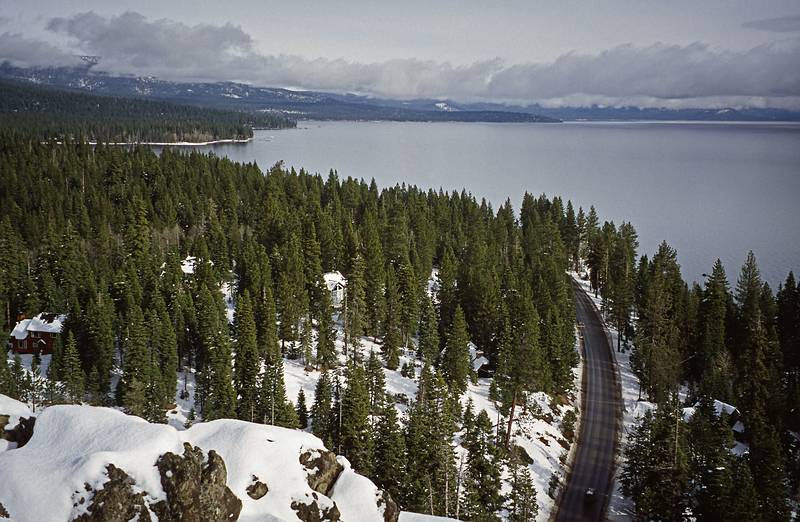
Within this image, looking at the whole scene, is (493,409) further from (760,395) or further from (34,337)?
(34,337)

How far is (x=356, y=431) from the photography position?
40.6 meters

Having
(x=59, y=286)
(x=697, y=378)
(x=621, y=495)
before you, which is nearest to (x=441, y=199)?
(x=697, y=378)

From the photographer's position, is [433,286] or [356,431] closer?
[356,431]

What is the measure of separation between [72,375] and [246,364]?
43.0 feet

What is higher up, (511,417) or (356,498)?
(356,498)

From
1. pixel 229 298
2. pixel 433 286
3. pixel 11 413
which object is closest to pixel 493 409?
pixel 433 286

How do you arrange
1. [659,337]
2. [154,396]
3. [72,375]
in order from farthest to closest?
[659,337] < [72,375] < [154,396]

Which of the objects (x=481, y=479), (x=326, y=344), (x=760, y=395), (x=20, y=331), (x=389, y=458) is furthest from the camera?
(x=20, y=331)

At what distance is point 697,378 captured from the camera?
66375mm

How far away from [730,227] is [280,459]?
13068 cm

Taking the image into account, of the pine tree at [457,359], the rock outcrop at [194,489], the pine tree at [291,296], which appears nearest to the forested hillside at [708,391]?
the pine tree at [457,359]

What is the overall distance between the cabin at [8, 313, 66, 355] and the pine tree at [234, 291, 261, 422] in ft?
61.5

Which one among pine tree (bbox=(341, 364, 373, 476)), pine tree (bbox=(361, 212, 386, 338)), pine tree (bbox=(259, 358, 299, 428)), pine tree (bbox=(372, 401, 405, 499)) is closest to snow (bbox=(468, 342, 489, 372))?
pine tree (bbox=(361, 212, 386, 338))

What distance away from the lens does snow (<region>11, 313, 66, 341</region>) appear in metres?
57.9
